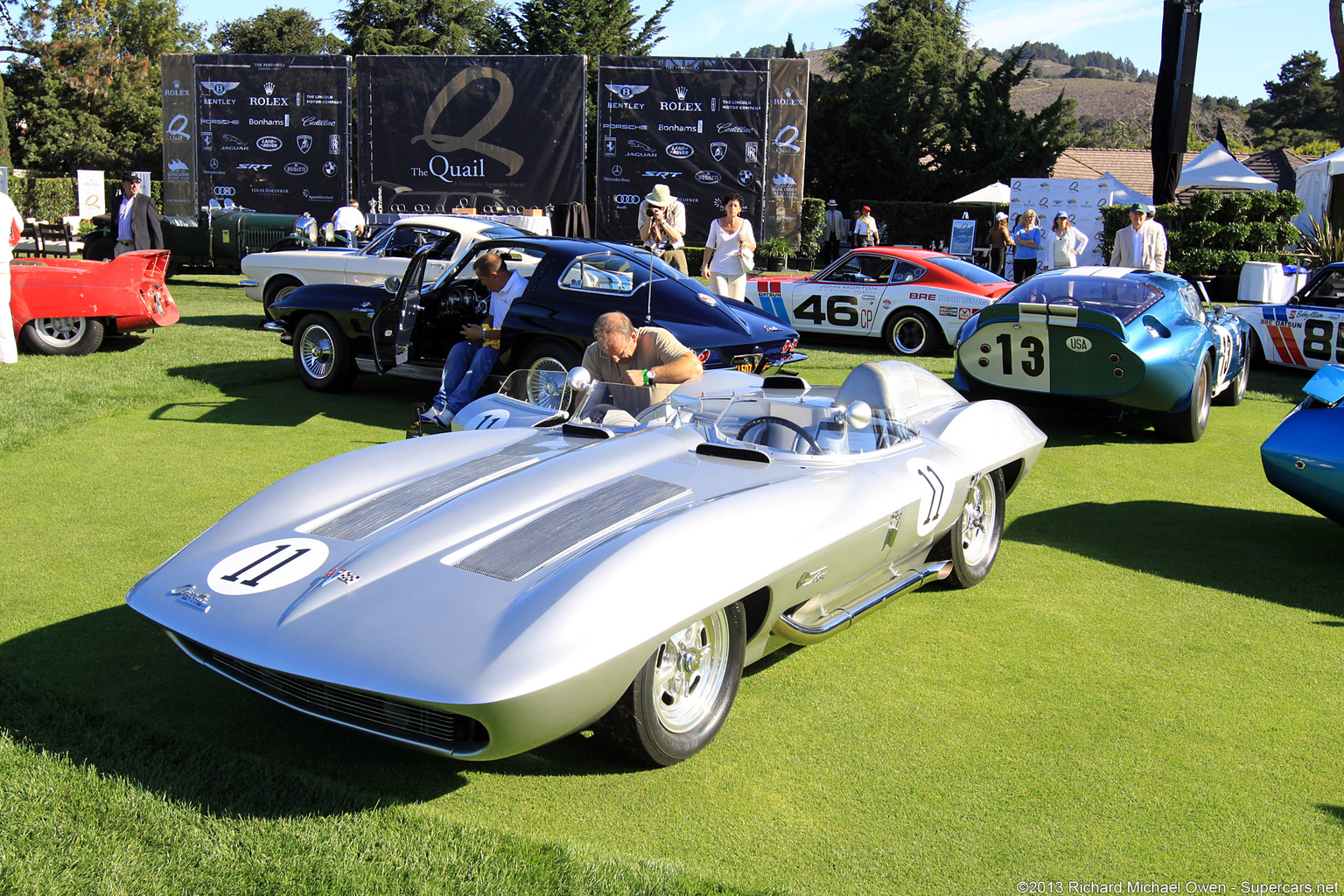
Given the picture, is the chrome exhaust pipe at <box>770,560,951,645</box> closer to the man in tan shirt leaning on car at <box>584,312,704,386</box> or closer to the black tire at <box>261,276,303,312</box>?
the man in tan shirt leaning on car at <box>584,312,704,386</box>

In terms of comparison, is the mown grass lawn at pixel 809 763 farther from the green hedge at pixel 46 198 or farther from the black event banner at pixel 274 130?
the green hedge at pixel 46 198

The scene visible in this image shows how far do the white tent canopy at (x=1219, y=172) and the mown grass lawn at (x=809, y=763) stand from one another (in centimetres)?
2248

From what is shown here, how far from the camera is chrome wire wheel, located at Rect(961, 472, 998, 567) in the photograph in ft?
15.7

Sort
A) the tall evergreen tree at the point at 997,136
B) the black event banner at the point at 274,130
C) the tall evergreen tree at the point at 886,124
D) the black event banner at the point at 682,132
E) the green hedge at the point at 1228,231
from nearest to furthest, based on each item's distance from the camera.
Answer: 1. the green hedge at the point at 1228,231
2. the black event banner at the point at 682,132
3. the black event banner at the point at 274,130
4. the tall evergreen tree at the point at 997,136
5. the tall evergreen tree at the point at 886,124

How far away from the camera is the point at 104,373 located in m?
9.39

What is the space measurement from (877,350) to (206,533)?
9.98 m

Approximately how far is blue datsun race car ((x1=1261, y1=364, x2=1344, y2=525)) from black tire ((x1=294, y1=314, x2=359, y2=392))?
7116 millimetres

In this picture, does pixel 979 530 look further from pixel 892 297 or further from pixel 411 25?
pixel 411 25

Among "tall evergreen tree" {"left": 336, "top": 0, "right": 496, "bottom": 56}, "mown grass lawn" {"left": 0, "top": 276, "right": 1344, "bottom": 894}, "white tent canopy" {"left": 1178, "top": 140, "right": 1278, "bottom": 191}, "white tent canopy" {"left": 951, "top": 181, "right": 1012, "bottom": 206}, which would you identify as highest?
"tall evergreen tree" {"left": 336, "top": 0, "right": 496, "bottom": 56}

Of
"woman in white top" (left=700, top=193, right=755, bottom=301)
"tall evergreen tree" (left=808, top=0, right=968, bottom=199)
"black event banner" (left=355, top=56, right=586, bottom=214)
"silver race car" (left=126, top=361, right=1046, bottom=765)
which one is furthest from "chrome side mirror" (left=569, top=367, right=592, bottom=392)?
"tall evergreen tree" (left=808, top=0, right=968, bottom=199)

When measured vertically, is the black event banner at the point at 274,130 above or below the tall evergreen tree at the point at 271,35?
below

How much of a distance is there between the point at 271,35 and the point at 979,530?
5866cm

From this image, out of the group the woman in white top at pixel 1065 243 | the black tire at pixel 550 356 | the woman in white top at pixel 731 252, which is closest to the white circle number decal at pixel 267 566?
the black tire at pixel 550 356

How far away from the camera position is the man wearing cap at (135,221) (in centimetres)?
1455
